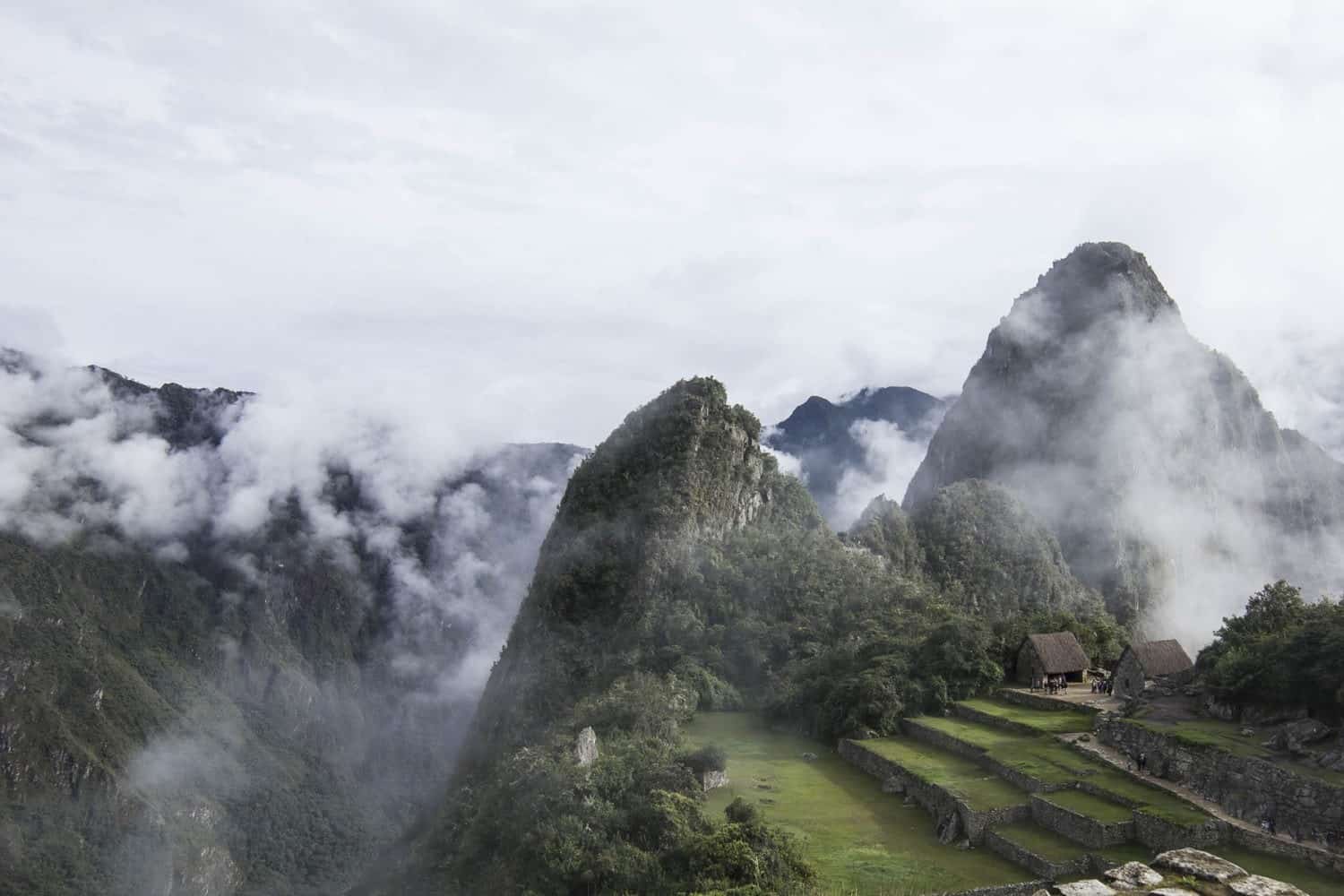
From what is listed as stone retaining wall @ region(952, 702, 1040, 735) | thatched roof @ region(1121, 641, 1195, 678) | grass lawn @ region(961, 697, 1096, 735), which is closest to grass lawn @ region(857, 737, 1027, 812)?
stone retaining wall @ region(952, 702, 1040, 735)

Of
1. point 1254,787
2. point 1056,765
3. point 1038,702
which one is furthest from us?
point 1038,702

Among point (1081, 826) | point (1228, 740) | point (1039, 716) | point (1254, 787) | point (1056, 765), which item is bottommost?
point (1081, 826)

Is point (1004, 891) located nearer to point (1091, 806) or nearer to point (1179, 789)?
point (1091, 806)

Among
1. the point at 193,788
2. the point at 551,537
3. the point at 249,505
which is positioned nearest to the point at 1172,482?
the point at 551,537

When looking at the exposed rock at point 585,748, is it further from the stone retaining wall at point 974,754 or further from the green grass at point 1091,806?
the green grass at point 1091,806

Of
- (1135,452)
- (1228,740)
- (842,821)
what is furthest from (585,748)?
(1135,452)

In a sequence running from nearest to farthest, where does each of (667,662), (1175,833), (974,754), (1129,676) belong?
(1175,833)
(974,754)
(1129,676)
(667,662)

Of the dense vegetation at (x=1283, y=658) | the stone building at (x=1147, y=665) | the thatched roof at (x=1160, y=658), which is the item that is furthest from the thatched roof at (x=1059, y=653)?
the dense vegetation at (x=1283, y=658)
